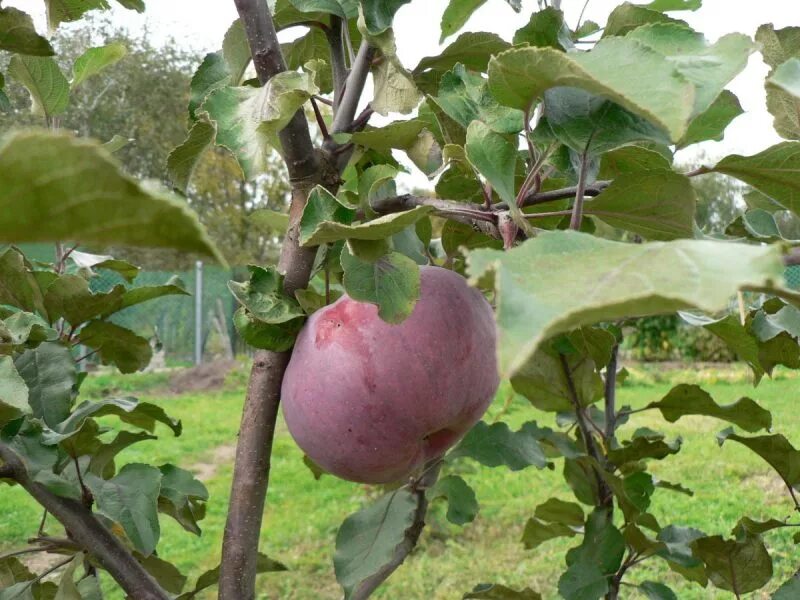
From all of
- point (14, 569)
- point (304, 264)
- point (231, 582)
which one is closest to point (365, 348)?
point (304, 264)

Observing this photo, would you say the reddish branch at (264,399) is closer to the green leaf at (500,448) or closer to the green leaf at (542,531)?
the green leaf at (500,448)

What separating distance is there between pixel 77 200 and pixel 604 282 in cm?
17

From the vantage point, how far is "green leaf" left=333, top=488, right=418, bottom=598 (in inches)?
29.1

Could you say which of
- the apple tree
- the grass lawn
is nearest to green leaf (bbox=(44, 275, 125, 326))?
the apple tree

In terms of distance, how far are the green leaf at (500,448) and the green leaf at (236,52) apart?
488 millimetres

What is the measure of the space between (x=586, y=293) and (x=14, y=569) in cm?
86

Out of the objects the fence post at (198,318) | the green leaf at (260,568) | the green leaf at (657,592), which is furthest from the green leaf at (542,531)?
the fence post at (198,318)

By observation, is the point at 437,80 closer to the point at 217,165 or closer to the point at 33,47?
the point at 33,47

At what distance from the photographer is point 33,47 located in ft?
1.93

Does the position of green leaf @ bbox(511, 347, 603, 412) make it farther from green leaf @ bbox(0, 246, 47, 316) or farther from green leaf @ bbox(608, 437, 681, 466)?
green leaf @ bbox(0, 246, 47, 316)

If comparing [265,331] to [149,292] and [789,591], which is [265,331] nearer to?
[149,292]

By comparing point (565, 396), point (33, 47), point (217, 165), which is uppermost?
point (33, 47)

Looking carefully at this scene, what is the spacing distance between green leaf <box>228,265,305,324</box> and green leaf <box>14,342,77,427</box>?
0.24 metres

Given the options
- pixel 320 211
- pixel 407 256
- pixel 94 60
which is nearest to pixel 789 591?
pixel 407 256
